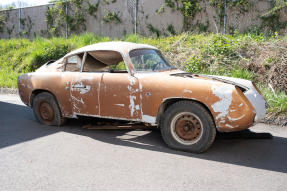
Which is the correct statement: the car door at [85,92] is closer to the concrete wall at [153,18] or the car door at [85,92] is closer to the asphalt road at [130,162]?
the asphalt road at [130,162]

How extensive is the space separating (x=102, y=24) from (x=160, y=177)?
13.9 metres

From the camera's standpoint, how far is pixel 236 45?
29.7 feet

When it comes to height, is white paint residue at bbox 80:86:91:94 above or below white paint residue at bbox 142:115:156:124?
above

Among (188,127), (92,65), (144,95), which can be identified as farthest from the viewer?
(92,65)

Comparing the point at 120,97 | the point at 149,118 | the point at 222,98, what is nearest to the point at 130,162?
the point at 149,118

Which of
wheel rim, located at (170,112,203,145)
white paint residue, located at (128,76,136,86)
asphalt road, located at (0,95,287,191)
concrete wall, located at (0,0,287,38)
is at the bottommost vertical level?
asphalt road, located at (0,95,287,191)

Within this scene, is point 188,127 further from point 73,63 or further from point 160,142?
point 73,63

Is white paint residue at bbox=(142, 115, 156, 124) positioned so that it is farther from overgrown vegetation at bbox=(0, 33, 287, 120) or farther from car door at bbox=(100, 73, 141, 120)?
overgrown vegetation at bbox=(0, 33, 287, 120)

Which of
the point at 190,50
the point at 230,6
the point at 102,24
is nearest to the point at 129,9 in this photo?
the point at 102,24

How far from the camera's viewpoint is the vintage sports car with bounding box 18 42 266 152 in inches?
161

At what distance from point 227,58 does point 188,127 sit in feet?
16.7

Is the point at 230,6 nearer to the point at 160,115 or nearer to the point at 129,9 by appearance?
the point at 129,9

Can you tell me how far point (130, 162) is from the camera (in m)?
4.02

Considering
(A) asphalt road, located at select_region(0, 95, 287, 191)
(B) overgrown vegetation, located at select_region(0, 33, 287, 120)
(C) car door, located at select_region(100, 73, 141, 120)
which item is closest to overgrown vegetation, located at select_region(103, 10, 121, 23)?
(B) overgrown vegetation, located at select_region(0, 33, 287, 120)
